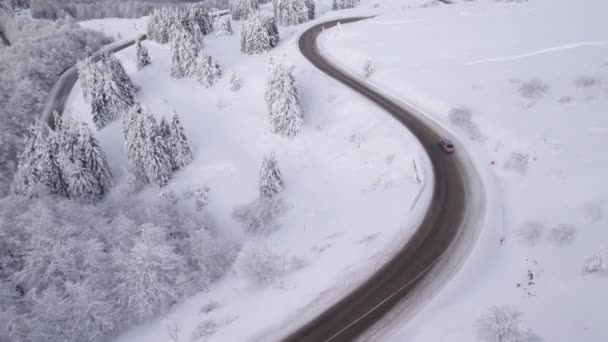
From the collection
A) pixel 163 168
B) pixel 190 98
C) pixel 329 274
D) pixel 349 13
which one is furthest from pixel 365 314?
pixel 349 13

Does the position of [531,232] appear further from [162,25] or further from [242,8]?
[242,8]

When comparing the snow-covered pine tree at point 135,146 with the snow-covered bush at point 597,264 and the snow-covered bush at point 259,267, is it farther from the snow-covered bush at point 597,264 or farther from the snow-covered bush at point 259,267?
the snow-covered bush at point 597,264

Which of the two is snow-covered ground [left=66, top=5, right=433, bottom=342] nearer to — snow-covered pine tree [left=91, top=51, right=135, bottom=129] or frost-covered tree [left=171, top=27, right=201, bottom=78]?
snow-covered pine tree [left=91, top=51, right=135, bottom=129]

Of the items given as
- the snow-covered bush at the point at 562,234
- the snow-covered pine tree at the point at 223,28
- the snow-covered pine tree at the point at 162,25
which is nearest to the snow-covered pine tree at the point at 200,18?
the snow-covered pine tree at the point at 223,28

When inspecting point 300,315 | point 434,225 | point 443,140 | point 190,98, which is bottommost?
point 300,315

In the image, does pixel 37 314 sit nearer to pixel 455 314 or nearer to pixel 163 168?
pixel 163 168
